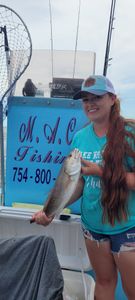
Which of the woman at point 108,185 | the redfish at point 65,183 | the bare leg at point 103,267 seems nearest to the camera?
the redfish at point 65,183

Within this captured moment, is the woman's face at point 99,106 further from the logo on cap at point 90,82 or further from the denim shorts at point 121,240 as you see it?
the denim shorts at point 121,240

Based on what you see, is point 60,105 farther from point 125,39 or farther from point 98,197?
point 125,39

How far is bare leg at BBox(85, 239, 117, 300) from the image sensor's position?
150cm

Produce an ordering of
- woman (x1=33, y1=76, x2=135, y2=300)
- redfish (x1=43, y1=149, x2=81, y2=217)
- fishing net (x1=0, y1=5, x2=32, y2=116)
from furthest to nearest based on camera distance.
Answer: fishing net (x1=0, y1=5, x2=32, y2=116) < woman (x1=33, y1=76, x2=135, y2=300) < redfish (x1=43, y1=149, x2=81, y2=217)

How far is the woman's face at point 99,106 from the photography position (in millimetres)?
1452

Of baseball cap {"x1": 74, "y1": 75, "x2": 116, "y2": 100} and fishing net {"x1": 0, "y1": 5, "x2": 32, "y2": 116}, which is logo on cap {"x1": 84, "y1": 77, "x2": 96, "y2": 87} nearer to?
baseball cap {"x1": 74, "y1": 75, "x2": 116, "y2": 100}

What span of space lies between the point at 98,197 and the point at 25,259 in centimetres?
47

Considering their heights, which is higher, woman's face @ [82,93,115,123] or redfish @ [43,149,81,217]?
woman's face @ [82,93,115,123]

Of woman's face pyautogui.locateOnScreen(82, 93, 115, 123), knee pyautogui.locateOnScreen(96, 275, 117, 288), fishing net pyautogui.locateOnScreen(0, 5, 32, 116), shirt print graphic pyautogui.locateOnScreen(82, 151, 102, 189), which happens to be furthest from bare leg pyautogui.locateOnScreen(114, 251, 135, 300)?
fishing net pyautogui.locateOnScreen(0, 5, 32, 116)

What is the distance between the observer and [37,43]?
2.41 metres

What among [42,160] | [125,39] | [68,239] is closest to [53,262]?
[68,239]

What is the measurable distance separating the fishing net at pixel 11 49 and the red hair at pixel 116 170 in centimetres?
88

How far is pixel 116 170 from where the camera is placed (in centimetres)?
139

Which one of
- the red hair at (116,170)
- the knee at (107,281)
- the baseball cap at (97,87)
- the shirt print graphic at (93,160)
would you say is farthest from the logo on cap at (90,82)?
the knee at (107,281)
